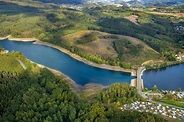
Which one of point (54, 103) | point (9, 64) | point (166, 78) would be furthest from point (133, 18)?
point (54, 103)

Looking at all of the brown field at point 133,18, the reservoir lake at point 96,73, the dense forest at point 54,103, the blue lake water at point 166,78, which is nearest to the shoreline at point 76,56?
the reservoir lake at point 96,73

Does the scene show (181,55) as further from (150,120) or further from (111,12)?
(111,12)

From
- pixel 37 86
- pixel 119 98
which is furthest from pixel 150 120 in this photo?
pixel 37 86

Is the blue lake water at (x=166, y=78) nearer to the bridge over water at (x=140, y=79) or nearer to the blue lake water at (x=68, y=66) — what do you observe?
the bridge over water at (x=140, y=79)

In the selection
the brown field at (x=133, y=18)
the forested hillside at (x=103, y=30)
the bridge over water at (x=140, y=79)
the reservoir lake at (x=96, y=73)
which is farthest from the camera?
the brown field at (x=133, y=18)

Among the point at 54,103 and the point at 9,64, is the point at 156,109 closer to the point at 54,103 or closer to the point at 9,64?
the point at 54,103

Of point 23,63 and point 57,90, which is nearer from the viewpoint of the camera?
point 57,90
